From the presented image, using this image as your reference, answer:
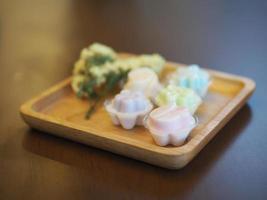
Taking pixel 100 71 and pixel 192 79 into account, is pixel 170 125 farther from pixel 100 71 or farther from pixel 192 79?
pixel 100 71

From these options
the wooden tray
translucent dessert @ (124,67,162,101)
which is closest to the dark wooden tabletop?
the wooden tray

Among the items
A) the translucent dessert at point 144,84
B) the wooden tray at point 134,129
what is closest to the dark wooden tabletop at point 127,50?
the wooden tray at point 134,129

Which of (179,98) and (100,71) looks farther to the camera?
(100,71)

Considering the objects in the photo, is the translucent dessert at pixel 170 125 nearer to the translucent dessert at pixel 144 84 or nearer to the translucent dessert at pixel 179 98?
the translucent dessert at pixel 179 98

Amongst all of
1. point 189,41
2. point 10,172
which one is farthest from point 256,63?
point 10,172

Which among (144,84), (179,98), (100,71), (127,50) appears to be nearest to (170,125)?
(179,98)

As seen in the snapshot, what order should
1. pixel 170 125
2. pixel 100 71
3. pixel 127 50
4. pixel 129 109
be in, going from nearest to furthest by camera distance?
pixel 170 125
pixel 129 109
pixel 100 71
pixel 127 50
